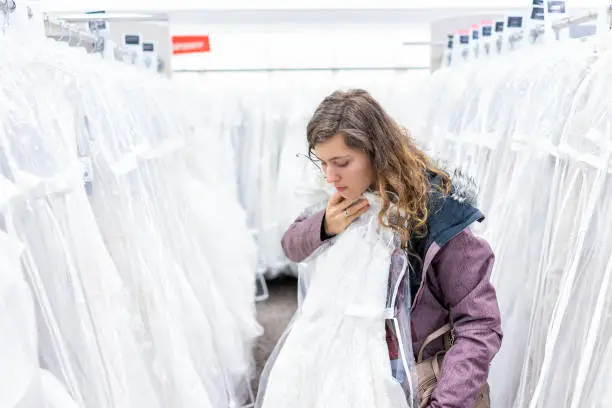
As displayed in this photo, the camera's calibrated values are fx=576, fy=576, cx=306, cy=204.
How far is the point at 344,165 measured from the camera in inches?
38.9

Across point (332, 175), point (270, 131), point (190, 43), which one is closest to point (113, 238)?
point (332, 175)

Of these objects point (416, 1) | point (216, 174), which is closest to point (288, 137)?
point (216, 174)

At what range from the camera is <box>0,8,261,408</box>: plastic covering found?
0.90 metres

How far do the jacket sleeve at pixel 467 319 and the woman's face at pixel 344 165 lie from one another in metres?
0.18

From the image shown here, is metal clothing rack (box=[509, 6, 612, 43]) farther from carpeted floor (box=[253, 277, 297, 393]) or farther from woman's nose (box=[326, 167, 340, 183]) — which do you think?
carpeted floor (box=[253, 277, 297, 393])

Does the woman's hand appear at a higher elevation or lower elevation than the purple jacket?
higher

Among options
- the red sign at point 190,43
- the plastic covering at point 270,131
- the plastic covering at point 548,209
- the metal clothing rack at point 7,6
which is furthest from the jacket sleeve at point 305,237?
the red sign at point 190,43

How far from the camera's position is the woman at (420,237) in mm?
949

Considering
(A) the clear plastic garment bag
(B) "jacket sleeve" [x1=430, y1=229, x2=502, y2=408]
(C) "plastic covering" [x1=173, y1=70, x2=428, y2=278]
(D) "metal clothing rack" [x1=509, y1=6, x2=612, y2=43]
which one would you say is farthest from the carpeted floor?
(D) "metal clothing rack" [x1=509, y1=6, x2=612, y2=43]

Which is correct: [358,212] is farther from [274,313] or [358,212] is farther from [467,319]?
[274,313]

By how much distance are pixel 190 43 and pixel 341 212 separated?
124 inches

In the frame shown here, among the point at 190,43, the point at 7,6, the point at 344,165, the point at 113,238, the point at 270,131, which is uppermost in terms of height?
the point at 7,6

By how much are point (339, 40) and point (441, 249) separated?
3512 mm

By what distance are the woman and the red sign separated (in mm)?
3118
